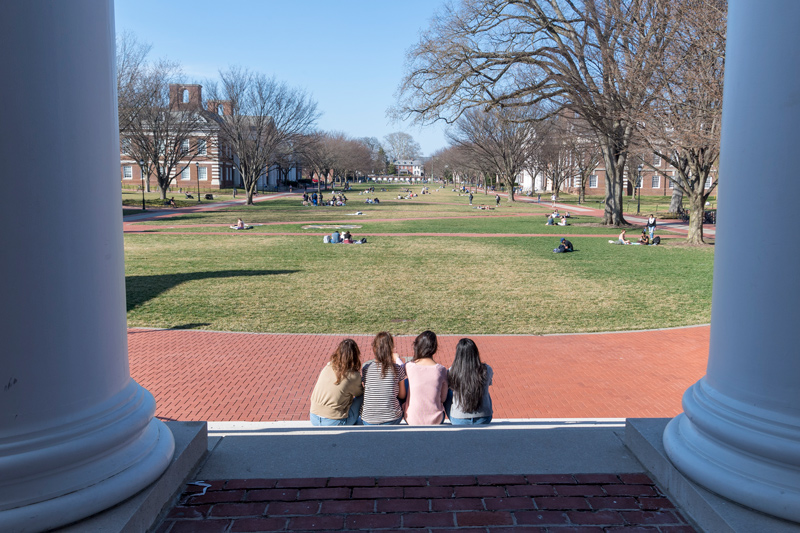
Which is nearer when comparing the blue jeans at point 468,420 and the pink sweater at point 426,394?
the blue jeans at point 468,420

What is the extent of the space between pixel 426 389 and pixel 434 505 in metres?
3.24

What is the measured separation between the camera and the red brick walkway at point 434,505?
3.14 meters

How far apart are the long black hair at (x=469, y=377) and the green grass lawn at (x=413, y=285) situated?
550 centimetres

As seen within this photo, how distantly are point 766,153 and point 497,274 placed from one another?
16.2 metres

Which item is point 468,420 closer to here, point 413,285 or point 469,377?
point 469,377

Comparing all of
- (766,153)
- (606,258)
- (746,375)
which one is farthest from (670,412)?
(606,258)

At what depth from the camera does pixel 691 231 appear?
92.0ft

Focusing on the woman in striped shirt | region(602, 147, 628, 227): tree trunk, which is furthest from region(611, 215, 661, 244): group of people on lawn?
the woman in striped shirt

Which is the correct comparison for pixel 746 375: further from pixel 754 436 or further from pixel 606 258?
pixel 606 258

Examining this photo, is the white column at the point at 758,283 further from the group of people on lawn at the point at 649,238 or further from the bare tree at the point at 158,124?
the bare tree at the point at 158,124

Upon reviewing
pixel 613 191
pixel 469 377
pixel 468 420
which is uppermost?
pixel 613 191

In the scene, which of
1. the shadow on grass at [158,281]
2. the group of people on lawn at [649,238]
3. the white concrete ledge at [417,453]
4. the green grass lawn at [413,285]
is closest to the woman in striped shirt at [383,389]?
the white concrete ledge at [417,453]

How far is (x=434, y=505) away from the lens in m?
3.31

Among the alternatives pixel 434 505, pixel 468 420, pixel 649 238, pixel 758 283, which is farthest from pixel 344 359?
pixel 649 238
